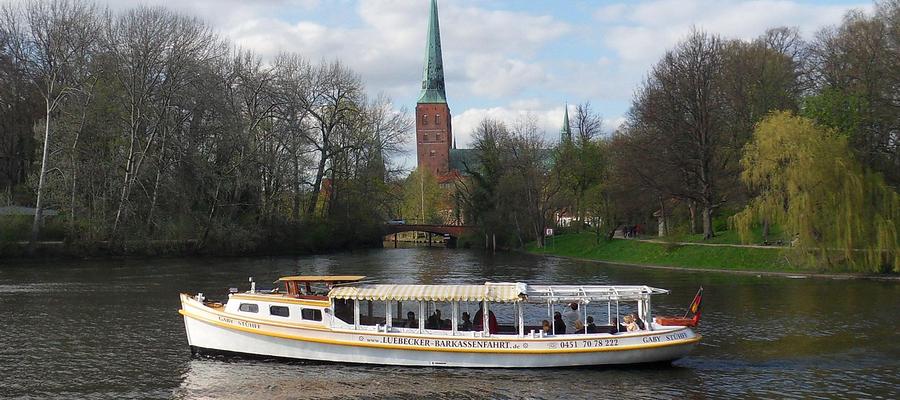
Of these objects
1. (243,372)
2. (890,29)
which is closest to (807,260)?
(890,29)

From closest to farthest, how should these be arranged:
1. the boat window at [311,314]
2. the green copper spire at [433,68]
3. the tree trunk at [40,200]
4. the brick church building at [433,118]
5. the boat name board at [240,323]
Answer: the boat window at [311,314] < the boat name board at [240,323] < the tree trunk at [40,200] < the green copper spire at [433,68] < the brick church building at [433,118]

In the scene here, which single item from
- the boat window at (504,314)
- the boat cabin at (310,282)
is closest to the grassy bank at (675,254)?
the boat window at (504,314)

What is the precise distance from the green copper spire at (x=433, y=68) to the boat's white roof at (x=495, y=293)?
139 metres

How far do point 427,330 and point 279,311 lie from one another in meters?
5.46

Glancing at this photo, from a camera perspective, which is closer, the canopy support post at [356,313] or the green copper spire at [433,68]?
the canopy support post at [356,313]

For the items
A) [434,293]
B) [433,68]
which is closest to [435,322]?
[434,293]

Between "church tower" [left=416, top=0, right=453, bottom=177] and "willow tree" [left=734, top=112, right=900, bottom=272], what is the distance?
117 metres

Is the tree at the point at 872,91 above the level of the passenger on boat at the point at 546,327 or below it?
above

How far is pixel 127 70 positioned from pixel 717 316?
57.0m

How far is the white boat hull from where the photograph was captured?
25.3m

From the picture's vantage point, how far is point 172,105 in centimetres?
7369

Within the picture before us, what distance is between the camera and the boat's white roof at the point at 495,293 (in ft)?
84.1

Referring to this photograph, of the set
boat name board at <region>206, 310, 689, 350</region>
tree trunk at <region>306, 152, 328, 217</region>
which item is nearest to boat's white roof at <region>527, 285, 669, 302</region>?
boat name board at <region>206, 310, 689, 350</region>

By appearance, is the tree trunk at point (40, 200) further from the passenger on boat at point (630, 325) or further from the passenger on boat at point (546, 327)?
the passenger on boat at point (630, 325)
